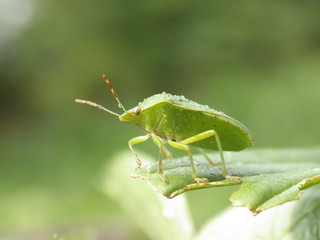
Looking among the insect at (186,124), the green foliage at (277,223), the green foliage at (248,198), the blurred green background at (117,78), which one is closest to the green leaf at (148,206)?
the green foliage at (248,198)

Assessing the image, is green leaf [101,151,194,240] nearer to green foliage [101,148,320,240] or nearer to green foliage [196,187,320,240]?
green foliage [101,148,320,240]

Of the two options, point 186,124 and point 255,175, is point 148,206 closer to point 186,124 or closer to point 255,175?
point 186,124

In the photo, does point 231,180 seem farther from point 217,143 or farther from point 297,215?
point 217,143

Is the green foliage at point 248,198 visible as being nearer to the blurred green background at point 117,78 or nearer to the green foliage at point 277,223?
the green foliage at point 277,223

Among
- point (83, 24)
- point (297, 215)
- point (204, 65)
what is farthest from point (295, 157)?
point (83, 24)

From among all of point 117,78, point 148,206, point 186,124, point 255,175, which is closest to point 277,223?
point 255,175

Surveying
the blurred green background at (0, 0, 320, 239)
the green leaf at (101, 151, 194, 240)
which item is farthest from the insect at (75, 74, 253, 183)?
the blurred green background at (0, 0, 320, 239)
